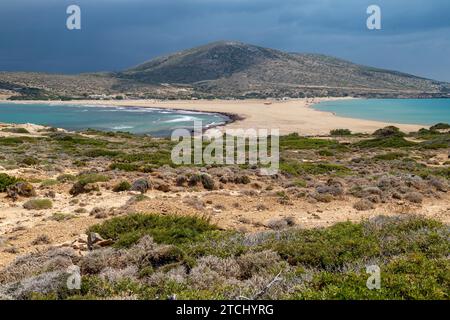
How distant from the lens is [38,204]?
1312cm

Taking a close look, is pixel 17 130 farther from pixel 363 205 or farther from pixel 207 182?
pixel 363 205

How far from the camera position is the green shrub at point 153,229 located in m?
8.59

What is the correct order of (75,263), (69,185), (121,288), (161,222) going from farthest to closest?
1. (69,185)
2. (161,222)
3. (75,263)
4. (121,288)

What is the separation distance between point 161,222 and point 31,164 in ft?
48.6

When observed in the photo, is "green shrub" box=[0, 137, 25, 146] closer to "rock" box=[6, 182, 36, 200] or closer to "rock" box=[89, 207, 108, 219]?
"rock" box=[6, 182, 36, 200]

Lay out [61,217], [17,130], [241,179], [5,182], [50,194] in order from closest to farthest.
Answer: [61,217] < [50,194] < [5,182] < [241,179] < [17,130]

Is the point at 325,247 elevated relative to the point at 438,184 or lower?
elevated

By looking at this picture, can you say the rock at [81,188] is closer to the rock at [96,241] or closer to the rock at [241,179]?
the rock at [241,179]

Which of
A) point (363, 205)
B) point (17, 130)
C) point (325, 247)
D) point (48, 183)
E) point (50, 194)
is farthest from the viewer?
point (17, 130)

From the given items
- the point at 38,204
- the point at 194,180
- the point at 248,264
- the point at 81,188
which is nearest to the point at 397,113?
the point at 194,180

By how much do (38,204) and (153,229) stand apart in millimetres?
5857

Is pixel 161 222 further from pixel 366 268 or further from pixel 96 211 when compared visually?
pixel 366 268
